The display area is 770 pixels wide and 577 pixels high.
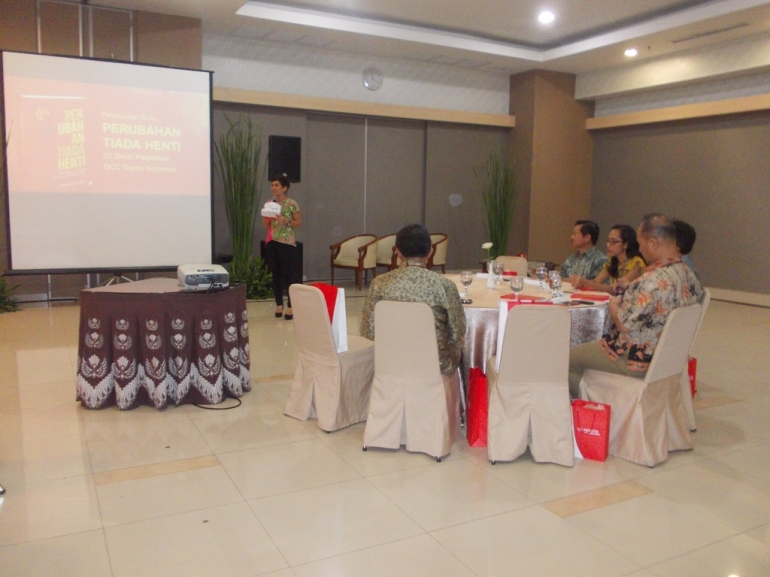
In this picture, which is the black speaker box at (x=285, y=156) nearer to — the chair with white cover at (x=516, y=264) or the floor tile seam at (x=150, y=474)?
the chair with white cover at (x=516, y=264)

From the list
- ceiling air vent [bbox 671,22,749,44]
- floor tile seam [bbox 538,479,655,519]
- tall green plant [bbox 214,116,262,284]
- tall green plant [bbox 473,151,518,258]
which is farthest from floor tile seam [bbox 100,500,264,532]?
tall green plant [bbox 473,151,518,258]

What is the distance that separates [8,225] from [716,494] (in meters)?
6.34

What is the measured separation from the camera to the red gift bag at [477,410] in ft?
11.3

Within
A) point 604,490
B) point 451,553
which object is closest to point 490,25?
point 604,490

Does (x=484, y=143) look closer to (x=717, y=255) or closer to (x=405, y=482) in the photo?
(x=717, y=255)

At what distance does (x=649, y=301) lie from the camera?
10.6 ft

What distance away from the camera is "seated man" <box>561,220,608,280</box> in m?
4.82

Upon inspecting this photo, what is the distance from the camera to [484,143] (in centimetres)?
1083

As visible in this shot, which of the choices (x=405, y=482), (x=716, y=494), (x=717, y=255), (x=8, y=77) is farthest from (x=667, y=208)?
(x=8, y=77)

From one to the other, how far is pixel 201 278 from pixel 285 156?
16.4ft

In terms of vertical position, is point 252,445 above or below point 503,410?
below

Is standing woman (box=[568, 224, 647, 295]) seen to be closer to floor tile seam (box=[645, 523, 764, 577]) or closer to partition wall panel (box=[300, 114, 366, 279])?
floor tile seam (box=[645, 523, 764, 577])

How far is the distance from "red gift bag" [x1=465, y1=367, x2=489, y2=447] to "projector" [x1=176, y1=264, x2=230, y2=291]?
174cm

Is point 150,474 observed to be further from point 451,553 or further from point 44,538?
point 451,553
